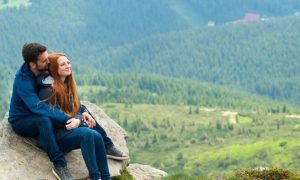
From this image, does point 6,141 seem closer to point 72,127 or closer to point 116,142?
point 72,127

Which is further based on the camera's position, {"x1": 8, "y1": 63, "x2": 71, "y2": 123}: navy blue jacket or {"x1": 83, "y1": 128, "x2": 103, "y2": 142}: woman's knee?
{"x1": 8, "y1": 63, "x2": 71, "y2": 123}: navy blue jacket

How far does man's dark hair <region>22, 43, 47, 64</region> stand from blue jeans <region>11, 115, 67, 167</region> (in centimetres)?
194

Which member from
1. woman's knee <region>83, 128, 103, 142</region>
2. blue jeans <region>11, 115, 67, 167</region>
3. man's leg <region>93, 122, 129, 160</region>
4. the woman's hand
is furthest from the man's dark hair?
man's leg <region>93, 122, 129, 160</region>

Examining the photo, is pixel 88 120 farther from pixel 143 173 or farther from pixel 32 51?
pixel 143 173

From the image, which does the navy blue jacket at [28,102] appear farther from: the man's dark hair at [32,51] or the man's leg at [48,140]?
the man's dark hair at [32,51]

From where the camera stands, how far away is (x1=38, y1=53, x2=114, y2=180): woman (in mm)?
22250

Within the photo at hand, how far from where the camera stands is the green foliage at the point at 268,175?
23.8 metres

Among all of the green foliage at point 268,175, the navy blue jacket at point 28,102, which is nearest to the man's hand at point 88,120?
the navy blue jacket at point 28,102

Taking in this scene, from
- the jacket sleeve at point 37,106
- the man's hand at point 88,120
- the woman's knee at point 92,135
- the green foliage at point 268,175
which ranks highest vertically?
the jacket sleeve at point 37,106

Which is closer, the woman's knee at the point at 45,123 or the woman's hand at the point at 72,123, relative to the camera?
the woman's knee at the point at 45,123

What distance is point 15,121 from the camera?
23344 millimetres

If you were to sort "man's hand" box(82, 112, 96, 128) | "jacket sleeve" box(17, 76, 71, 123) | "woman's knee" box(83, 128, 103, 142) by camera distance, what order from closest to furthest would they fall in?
1. "woman's knee" box(83, 128, 103, 142)
2. "jacket sleeve" box(17, 76, 71, 123)
3. "man's hand" box(82, 112, 96, 128)

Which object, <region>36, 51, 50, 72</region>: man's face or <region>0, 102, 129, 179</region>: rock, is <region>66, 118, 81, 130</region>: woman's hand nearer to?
<region>0, 102, 129, 179</region>: rock

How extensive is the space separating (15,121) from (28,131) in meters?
0.60
